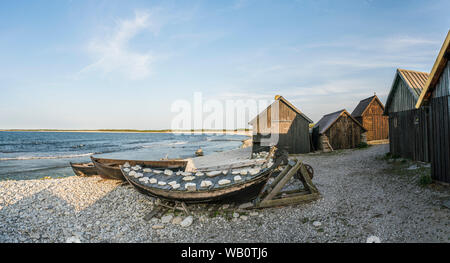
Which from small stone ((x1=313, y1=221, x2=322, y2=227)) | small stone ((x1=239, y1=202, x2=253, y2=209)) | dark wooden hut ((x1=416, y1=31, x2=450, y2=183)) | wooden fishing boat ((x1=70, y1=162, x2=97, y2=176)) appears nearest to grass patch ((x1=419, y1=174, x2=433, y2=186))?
dark wooden hut ((x1=416, y1=31, x2=450, y2=183))

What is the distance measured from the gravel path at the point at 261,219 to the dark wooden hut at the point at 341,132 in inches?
454

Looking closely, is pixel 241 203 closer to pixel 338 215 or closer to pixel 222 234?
pixel 222 234

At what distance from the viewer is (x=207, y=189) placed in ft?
22.9

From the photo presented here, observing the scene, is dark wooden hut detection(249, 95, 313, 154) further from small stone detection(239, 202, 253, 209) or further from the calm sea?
the calm sea

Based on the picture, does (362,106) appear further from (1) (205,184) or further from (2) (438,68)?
(1) (205,184)

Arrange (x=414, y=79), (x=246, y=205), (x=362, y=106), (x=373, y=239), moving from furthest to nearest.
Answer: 1. (x=362, y=106)
2. (x=414, y=79)
3. (x=246, y=205)
4. (x=373, y=239)

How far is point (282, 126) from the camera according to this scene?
2052cm

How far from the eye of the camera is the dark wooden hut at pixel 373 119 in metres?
25.1

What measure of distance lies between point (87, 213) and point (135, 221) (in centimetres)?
259

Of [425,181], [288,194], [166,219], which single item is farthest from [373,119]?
[166,219]

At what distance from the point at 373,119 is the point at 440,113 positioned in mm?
20526

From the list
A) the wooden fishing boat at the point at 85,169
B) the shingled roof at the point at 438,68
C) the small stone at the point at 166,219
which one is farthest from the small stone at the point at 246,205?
the wooden fishing boat at the point at 85,169

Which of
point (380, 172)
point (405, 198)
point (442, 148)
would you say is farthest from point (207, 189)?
point (380, 172)

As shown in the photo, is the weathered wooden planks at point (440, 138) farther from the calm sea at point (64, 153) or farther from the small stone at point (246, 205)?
the calm sea at point (64, 153)
